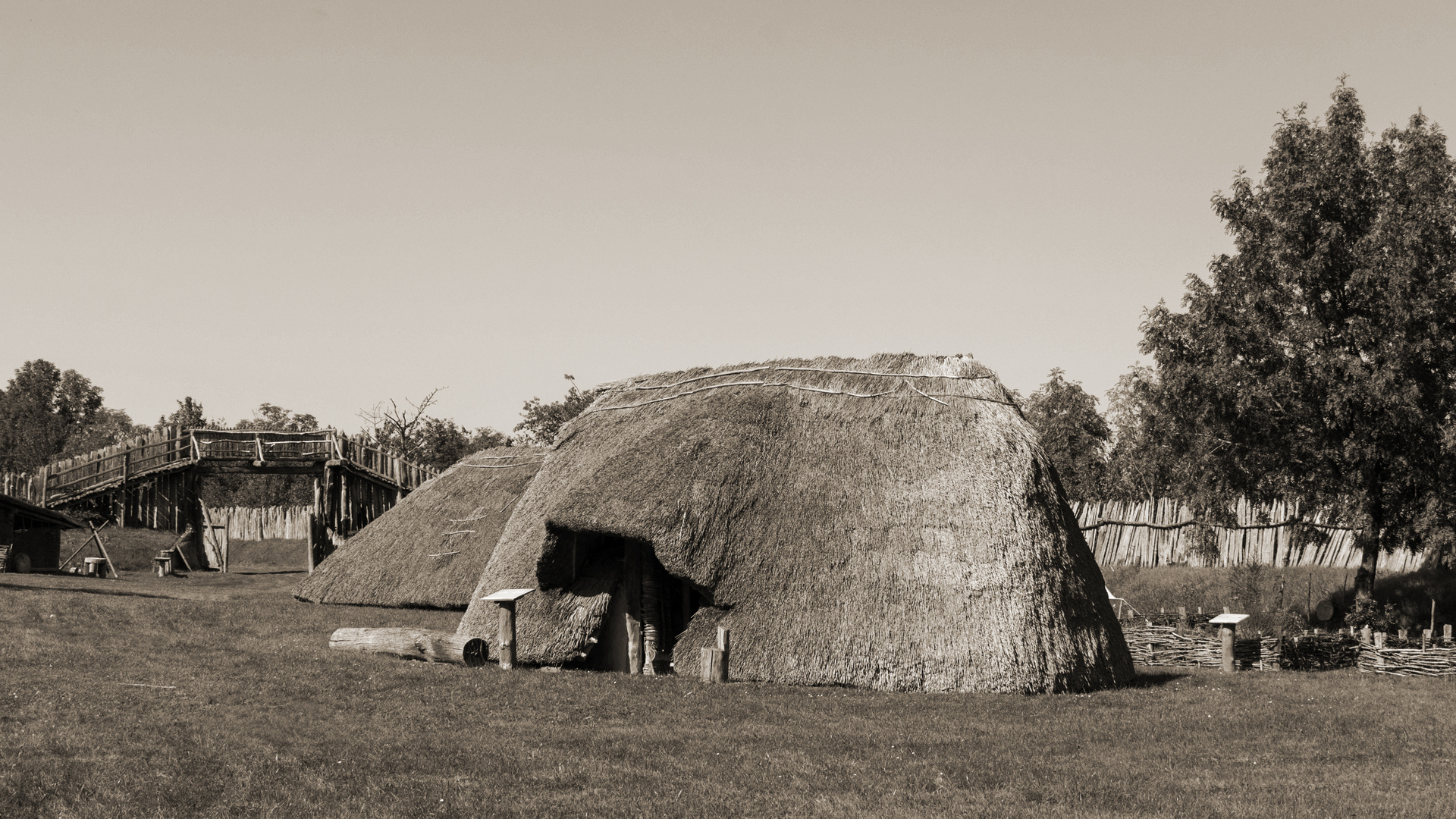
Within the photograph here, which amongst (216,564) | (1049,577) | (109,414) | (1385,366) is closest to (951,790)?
(1049,577)

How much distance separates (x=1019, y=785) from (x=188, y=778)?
7.26 m

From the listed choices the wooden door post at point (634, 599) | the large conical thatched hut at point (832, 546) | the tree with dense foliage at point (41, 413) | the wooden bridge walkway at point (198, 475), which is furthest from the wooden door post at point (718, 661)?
the tree with dense foliage at point (41, 413)

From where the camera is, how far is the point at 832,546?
16.5 m

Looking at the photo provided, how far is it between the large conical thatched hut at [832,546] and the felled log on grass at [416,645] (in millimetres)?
595

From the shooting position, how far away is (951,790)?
10.7m

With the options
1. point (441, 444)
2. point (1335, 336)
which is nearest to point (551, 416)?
point (441, 444)

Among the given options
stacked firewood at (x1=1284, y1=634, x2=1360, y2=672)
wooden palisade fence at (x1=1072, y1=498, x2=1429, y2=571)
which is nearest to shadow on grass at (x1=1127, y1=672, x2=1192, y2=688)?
stacked firewood at (x1=1284, y1=634, x2=1360, y2=672)

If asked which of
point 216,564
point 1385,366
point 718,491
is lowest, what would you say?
point 216,564

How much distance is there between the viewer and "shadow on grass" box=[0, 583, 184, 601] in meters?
24.4

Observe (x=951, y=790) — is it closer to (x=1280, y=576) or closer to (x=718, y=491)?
(x=718, y=491)

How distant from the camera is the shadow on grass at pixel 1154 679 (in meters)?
17.0

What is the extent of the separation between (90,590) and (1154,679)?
20.9 m

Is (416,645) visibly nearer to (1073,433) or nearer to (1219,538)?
(1219,538)

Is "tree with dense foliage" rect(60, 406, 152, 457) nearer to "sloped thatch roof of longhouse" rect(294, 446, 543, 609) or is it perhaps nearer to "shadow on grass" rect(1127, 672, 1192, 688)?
"sloped thatch roof of longhouse" rect(294, 446, 543, 609)
